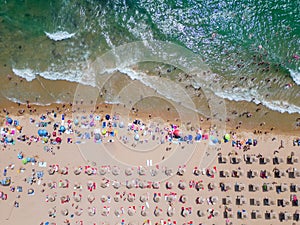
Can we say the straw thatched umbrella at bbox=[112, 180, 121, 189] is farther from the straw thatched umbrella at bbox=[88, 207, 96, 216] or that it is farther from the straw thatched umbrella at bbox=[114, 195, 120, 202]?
the straw thatched umbrella at bbox=[88, 207, 96, 216]

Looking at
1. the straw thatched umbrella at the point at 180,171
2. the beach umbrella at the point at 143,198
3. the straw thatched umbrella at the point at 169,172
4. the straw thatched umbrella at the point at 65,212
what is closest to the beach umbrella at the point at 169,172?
the straw thatched umbrella at the point at 169,172

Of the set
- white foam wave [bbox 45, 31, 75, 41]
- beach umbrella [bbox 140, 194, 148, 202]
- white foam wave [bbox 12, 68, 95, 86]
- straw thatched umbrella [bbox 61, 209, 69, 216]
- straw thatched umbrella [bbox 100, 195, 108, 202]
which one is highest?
white foam wave [bbox 45, 31, 75, 41]

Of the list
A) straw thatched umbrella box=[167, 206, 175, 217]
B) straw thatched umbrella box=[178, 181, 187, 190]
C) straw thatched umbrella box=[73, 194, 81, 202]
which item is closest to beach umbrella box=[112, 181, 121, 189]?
straw thatched umbrella box=[73, 194, 81, 202]

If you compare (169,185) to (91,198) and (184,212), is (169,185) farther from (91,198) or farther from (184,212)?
(91,198)

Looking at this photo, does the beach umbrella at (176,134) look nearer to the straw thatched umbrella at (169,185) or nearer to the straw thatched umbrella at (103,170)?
the straw thatched umbrella at (169,185)

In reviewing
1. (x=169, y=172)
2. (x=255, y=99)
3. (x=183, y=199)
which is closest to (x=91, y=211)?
(x=169, y=172)

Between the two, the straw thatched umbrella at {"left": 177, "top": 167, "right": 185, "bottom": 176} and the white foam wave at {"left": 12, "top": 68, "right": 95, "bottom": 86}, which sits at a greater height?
the white foam wave at {"left": 12, "top": 68, "right": 95, "bottom": 86}

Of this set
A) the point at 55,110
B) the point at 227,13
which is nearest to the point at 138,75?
the point at 55,110
